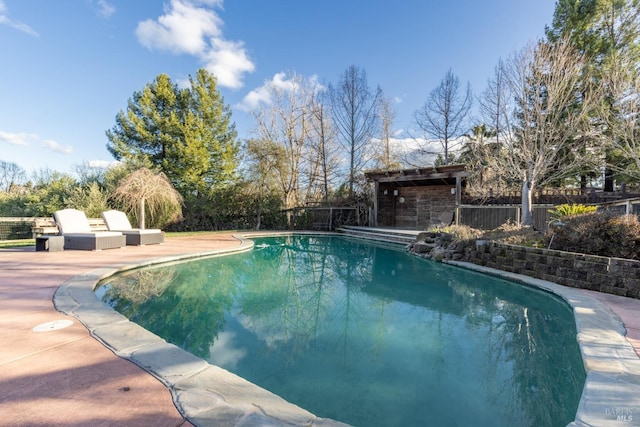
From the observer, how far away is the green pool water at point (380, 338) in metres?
2.24

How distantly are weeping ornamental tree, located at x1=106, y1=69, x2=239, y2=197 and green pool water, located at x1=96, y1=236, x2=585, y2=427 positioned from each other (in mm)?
10558

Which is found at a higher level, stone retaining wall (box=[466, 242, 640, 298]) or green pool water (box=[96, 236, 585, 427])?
stone retaining wall (box=[466, 242, 640, 298])

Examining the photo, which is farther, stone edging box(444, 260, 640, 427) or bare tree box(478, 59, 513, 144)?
bare tree box(478, 59, 513, 144)

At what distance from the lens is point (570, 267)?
533cm

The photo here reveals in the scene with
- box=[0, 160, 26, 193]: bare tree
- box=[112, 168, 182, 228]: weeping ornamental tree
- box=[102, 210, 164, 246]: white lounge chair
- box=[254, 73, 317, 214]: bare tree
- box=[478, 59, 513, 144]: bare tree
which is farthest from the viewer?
box=[0, 160, 26, 193]: bare tree

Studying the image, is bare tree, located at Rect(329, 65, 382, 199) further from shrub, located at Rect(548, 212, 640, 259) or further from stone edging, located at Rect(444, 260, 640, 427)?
stone edging, located at Rect(444, 260, 640, 427)

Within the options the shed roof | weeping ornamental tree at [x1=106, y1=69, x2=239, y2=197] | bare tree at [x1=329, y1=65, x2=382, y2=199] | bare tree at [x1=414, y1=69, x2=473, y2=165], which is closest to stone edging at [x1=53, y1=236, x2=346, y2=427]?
the shed roof

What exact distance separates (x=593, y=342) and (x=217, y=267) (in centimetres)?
670

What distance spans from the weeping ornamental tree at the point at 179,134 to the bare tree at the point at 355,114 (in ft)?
24.3

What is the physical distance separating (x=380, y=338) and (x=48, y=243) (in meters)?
8.47

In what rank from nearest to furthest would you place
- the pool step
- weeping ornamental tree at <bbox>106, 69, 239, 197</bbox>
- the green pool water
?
the green pool water
the pool step
weeping ornamental tree at <bbox>106, 69, 239, 197</bbox>

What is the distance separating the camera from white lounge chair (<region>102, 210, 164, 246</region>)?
8953 millimetres

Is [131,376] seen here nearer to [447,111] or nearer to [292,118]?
[292,118]

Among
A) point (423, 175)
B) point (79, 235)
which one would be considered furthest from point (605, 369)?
point (423, 175)
